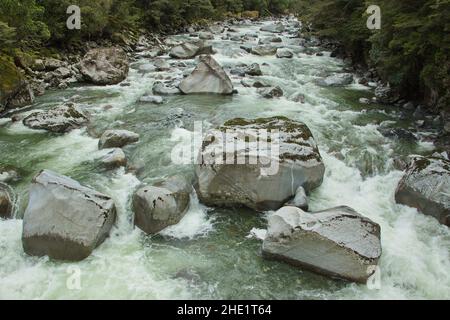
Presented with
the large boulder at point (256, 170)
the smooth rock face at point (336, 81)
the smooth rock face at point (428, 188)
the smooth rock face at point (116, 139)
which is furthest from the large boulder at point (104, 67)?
the smooth rock face at point (428, 188)

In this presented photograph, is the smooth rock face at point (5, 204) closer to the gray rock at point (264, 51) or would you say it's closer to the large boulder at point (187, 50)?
the large boulder at point (187, 50)

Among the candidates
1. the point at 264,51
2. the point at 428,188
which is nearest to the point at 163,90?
the point at 264,51

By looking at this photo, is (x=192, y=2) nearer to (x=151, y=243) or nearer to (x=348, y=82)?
(x=348, y=82)

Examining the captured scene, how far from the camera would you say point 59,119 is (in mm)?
11141

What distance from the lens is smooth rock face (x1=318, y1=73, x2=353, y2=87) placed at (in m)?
15.7

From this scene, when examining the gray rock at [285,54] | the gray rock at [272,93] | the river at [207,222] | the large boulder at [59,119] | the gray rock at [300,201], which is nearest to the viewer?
the river at [207,222]

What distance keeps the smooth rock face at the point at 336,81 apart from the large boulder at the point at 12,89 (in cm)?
1070

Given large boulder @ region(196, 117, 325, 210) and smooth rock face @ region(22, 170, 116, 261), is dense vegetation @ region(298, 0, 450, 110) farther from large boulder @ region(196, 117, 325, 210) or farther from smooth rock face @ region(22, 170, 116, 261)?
smooth rock face @ region(22, 170, 116, 261)

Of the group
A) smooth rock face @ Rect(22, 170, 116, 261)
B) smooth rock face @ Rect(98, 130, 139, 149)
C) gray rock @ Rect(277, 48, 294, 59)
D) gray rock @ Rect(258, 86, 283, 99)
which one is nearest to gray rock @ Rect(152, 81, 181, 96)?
gray rock @ Rect(258, 86, 283, 99)

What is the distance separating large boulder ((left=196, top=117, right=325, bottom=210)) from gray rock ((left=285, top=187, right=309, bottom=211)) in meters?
0.12

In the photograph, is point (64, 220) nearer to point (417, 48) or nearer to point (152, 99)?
point (152, 99)

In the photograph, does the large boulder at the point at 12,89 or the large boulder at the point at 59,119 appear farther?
the large boulder at the point at 12,89

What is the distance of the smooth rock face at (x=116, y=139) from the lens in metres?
9.80

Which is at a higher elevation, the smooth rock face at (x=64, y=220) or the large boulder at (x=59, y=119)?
the large boulder at (x=59, y=119)
